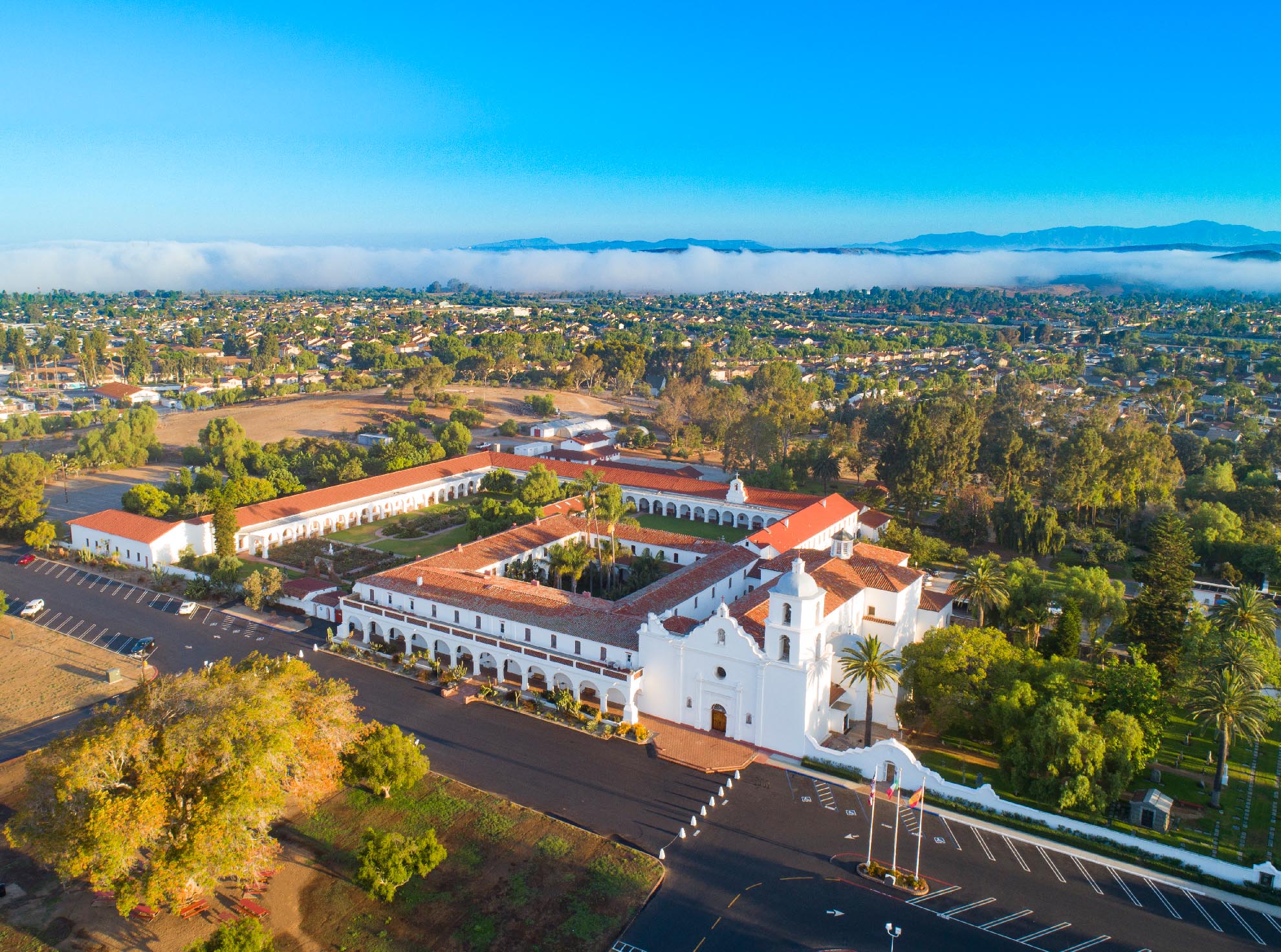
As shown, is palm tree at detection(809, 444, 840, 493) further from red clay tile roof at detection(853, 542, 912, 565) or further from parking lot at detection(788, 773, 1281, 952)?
parking lot at detection(788, 773, 1281, 952)

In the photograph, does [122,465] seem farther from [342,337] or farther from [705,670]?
[342,337]

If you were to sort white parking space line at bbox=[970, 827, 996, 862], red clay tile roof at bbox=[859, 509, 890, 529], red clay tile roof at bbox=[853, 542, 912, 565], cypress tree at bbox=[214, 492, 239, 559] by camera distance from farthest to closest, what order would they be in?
red clay tile roof at bbox=[859, 509, 890, 529]
cypress tree at bbox=[214, 492, 239, 559]
red clay tile roof at bbox=[853, 542, 912, 565]
white parking space line at bbox=[970, 827, 996, 862]

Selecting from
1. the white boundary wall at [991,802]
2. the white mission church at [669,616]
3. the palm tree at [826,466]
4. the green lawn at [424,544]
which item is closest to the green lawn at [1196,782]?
the white boundary wall at [991,802]

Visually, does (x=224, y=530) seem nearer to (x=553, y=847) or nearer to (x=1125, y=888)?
(x=553, y=847)

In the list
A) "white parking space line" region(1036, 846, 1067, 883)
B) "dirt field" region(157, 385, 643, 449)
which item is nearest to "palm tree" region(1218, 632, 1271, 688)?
"white parking space line" region(1036, 846, 1067, 883)

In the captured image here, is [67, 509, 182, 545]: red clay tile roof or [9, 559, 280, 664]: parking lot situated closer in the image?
[9, 559, 280, 664]: parking lot

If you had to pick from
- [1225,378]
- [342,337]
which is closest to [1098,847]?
[1225,378]
